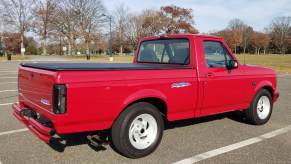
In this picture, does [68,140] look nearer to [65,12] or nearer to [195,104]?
[195,104]

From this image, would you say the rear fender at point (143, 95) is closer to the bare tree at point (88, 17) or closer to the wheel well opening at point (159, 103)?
the wheel well opening at point (159, 103)

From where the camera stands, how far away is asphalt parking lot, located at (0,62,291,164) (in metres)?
4.30

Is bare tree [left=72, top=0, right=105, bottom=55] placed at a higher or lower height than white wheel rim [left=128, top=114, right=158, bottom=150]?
higher

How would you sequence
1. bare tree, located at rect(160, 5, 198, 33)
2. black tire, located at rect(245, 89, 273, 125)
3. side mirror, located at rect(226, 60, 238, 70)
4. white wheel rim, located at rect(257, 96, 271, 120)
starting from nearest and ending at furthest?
side mirror, located at rect(226, 60, 238, 70), black tire, located at rect(245, 89, 273, 125), white wheel rim, located at rect(257, 96, 271, 120), bare tree, located at rect(160, 5, 198, 33)

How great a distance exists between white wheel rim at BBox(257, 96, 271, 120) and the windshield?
2.20 meters

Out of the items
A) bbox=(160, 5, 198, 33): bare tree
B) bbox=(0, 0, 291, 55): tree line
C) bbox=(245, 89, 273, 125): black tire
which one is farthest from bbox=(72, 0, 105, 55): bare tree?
bbox=(245, 89, 273, 125): black tire

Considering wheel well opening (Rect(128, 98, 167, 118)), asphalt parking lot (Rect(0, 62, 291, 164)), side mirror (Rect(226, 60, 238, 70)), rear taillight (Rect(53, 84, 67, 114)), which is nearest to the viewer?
rear taillight (Rect(53, 84, 67, 114))

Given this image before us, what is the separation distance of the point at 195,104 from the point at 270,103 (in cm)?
243

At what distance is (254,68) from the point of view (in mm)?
6121

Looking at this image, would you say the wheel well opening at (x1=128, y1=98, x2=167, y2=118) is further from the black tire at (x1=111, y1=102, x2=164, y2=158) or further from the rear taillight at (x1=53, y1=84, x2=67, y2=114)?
the rear taillight at (x1=53, y1=84, x2=67, y2=114)

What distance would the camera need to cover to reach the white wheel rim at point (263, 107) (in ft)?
20.9

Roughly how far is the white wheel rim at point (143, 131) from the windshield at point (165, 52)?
132cm

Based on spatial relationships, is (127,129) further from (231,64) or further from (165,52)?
(231,64)

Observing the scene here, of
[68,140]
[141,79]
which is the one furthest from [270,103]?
[68,140]
